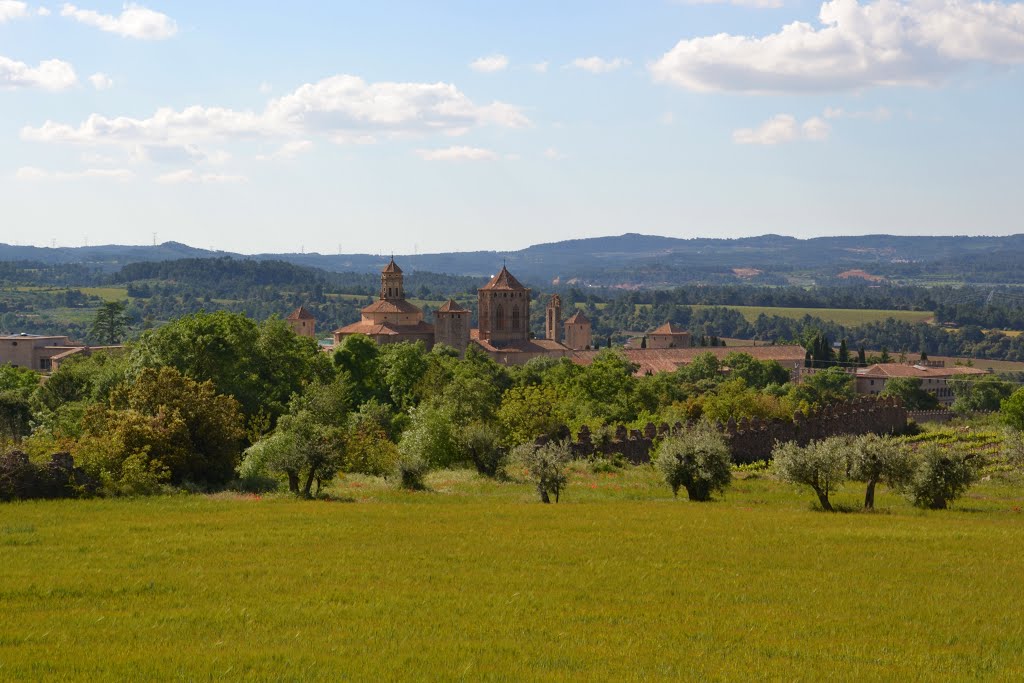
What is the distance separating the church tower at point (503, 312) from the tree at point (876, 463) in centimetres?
10248

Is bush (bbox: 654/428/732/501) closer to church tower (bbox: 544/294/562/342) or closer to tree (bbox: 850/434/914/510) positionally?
tree (bbox: 850/434/914/510)

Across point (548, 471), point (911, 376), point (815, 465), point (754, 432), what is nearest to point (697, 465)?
point (815, 465)

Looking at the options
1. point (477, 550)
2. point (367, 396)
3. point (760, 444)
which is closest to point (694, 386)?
point (367, 396)

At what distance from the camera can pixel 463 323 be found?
13050 cm

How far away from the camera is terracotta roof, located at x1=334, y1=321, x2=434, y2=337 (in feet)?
400

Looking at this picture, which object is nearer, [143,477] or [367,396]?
[143,477]

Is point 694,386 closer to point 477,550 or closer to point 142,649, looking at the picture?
point 477,550

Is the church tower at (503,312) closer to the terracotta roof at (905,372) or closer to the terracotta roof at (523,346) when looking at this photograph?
the terracotta roof at (523,346)

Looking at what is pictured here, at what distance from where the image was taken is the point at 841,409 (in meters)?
72.1

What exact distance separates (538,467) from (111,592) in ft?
58.5

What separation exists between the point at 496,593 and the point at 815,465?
16.8 meters

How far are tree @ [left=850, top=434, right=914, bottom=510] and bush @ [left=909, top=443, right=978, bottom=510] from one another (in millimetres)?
404

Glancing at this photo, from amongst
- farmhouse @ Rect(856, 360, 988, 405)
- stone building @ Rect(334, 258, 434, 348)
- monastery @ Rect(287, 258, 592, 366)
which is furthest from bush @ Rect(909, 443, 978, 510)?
farmhouse @ Rect(856, 360, 988, 405)

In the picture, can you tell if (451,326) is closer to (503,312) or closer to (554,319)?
(503,312)
